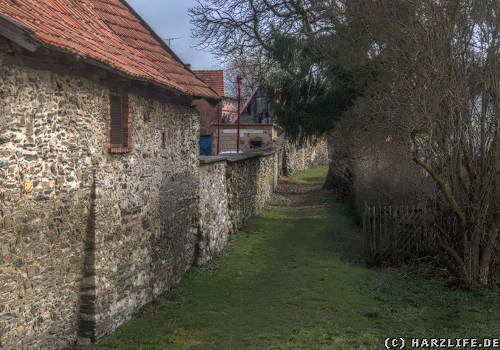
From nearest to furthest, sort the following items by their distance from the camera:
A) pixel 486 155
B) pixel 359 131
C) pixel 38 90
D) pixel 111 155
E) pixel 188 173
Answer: pixel 38 90
pixel 111 155
pixel 486 155
pixel 188 173
pixel 359 131

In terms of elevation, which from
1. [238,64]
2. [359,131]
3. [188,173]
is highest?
[238,64]

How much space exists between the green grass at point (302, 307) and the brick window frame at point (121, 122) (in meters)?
2.83

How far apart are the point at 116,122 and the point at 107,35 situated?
5.25ft

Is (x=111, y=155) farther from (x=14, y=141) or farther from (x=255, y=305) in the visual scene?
(x=255, y=305)

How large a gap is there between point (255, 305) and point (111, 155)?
3650mm

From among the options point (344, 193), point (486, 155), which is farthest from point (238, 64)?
point (486, 155)

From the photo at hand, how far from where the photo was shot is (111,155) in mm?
7570

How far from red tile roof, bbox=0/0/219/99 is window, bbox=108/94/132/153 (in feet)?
1.93

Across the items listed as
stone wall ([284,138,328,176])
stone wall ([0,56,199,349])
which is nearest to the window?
stone wall ([0,56,199,349])

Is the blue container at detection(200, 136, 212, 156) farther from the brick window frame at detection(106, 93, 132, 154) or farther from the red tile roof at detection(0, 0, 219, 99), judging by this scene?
the brick window frame at detection(106, 93, 132, 154)

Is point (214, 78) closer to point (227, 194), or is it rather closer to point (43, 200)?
point (227, 194)

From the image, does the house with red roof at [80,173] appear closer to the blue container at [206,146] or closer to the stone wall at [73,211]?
the stone wall at [73,211]

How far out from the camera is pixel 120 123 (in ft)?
26.4

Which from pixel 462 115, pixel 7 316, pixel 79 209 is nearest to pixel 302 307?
pixel 79 209
